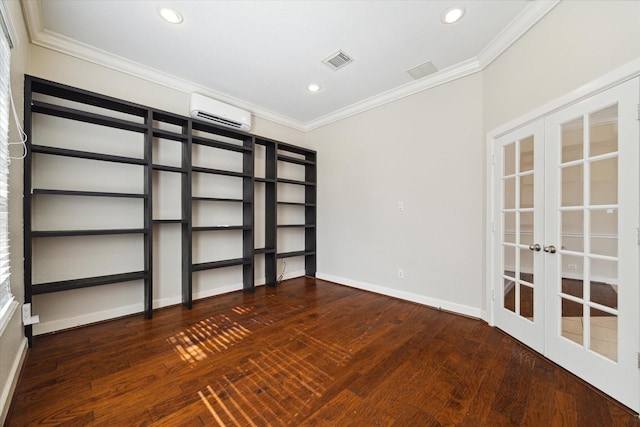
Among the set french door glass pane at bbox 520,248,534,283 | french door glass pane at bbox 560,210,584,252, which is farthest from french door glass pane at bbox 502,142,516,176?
french door glass pane at bbox 520,248,534,283

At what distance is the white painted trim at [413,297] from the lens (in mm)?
2826

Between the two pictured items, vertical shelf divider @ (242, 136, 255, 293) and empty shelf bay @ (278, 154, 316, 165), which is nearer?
vertical shelf divider @ (242, 136, 255, 293)

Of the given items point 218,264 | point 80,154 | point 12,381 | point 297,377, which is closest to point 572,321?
point 297,377

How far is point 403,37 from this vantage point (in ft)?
7.89

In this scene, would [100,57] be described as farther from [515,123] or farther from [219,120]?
[515,123]

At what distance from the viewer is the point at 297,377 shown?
1.78 metres

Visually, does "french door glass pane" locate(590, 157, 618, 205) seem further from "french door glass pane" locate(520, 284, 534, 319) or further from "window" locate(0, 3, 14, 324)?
"window" locate(0, 3, 14, 324)

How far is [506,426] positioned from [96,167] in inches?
155

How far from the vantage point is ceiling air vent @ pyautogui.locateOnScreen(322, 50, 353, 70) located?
2.68 metres

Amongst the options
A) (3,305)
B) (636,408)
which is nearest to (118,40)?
(3,305)

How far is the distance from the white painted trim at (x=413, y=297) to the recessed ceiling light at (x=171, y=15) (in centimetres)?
375

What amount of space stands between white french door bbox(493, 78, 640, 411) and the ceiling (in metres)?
1.02

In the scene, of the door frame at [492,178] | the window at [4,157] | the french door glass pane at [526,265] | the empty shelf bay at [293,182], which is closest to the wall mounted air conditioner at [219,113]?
the empty shelf bay at [293,182]

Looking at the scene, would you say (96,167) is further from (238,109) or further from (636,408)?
(636,408)
